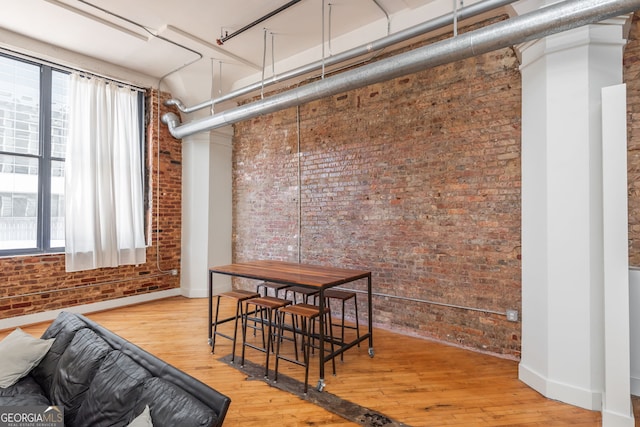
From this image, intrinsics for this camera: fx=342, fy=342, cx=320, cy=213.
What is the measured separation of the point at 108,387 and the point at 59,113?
15.3 feet

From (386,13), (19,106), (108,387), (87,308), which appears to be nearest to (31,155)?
(19,106)

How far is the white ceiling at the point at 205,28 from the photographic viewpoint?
3.80 m

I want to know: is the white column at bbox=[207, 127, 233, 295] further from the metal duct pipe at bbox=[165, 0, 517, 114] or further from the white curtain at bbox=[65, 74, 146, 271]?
the metal duct pipe at bbox=[165, 0, 517, 114]

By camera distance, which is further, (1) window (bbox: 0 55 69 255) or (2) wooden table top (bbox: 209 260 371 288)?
(1) window (bbox: 0 55 69 255)

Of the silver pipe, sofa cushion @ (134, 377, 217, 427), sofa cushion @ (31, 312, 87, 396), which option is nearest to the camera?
sofa cushion @ (134, 377, 217, 427)

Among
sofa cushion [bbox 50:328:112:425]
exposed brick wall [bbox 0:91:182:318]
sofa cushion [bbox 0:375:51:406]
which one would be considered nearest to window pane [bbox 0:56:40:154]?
exposed brick wall [bbox 0:91:182:318]

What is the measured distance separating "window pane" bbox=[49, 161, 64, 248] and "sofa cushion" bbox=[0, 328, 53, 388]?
2.86 m

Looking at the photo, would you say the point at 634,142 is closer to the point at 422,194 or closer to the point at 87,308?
the point at 422,194

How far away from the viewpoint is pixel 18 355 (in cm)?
241

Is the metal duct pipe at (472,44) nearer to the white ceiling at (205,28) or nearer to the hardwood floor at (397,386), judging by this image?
the white ceiling at (205,28)

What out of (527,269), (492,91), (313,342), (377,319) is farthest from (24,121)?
(527,269)

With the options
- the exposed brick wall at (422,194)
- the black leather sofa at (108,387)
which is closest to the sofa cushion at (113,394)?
the black leather sofa at (108,387)

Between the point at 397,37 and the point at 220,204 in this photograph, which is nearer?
the point at 397,37

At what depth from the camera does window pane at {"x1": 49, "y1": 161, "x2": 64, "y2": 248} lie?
192 inches
